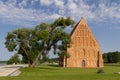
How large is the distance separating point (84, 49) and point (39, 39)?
3483 centimetres

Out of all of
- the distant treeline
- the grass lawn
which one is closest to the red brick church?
the grass lawn

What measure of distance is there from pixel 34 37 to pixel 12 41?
212 inches

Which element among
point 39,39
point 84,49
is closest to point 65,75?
point 39,39

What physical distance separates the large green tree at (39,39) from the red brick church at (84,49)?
29072mm

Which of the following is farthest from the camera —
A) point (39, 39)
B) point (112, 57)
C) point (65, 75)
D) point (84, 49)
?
point (112, 57)

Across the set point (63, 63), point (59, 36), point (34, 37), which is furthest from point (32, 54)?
point (63, 63)

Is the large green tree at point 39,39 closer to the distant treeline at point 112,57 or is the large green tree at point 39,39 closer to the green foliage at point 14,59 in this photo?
the green foliage at point 14,59

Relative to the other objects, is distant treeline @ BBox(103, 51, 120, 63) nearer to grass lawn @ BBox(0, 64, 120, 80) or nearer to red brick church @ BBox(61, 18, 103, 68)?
red brick church @ BBox(61, 18, 103, 68)

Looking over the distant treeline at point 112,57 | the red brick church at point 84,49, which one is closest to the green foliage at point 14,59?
the red brick church at point 84,49

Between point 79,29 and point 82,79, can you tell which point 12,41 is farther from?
point 82,79

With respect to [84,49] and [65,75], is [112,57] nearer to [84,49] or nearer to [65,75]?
[84,49]

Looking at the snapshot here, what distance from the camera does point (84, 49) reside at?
315 ft

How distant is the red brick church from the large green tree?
29072 millimetres

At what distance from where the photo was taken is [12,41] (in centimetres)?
6638
